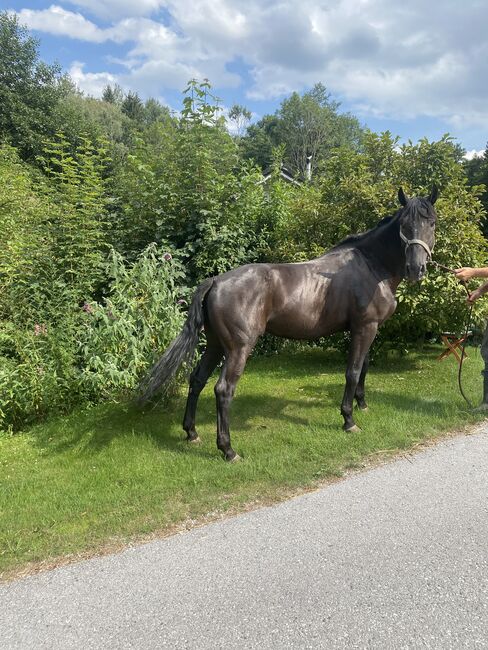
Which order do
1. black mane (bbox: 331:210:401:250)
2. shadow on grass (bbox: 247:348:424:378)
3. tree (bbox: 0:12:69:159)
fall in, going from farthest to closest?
tree (bbox: 0:12:69:159)
shadow on grass (bbox: 247:348:424:378)
black mane (bbox: 331:210:401:250)

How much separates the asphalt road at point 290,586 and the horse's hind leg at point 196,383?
154cm

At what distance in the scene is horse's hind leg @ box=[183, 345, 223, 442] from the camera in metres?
4.42

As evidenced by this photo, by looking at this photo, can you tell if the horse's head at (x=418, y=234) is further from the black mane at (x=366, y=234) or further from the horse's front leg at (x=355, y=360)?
the horse's front leg at (x=355, y=360)

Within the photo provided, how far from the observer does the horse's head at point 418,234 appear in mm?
4047


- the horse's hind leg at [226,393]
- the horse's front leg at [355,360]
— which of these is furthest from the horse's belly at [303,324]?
the horse's hind leg at [226,393]

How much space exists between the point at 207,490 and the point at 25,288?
4.09m

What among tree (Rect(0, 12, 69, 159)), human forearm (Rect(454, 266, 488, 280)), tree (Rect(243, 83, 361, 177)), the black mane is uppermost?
tree (Rect(243, 83, 361, 177))

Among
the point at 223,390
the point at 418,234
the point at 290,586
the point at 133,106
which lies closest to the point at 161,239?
the point at 223,390

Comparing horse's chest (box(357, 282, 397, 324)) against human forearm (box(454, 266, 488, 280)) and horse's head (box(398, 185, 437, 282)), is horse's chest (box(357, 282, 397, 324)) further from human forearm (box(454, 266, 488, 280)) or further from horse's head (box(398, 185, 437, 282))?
human forearm (box(454, 266, 488, 280))

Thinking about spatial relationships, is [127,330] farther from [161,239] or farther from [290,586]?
[290,586]

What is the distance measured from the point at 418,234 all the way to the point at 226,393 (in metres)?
2.46

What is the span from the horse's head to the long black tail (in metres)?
2.00

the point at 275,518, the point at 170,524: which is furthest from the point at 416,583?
the point at 170,524

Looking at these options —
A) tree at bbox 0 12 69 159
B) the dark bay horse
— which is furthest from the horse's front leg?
tree at bbox 0 12 69 159
